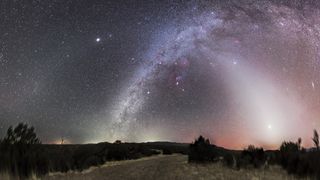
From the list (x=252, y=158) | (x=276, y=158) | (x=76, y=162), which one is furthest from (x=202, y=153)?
(x=76, y=162)

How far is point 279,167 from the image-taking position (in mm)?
20328

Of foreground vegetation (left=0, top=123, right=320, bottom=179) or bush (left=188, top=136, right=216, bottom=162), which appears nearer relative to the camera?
foreground vegetation (left=0, top=123, right=320, bottom=179)

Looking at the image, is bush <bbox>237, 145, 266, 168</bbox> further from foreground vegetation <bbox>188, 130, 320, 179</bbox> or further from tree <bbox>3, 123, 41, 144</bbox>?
tree <bbox>3, 123, 41, 144</bbox>

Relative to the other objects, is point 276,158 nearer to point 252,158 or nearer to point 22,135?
point 252,158

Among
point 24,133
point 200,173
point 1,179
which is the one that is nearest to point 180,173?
point 200,173

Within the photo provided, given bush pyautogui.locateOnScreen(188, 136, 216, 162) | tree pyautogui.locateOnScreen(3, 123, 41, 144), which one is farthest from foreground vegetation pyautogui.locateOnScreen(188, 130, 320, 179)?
tree pyautogui.locateOnScreen(3, 123, 41, 144)

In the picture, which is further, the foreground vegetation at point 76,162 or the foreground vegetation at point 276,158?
the foreground vegetation at point 276,158

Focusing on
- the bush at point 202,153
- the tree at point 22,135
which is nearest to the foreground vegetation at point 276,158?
the bush at point 202,153

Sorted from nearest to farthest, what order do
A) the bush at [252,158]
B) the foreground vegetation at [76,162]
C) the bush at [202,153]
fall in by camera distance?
the foreground vegetation at [76,162], the bush at [252,158], the bush at [202,153]

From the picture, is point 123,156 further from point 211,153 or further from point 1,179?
point 1,179

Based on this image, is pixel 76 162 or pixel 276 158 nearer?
pixel 276 158

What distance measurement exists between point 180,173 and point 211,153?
7.41m

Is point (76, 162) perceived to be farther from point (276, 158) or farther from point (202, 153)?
point (276, 158)

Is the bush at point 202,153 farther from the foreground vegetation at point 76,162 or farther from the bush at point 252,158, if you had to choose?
the bush at point 252,158
